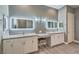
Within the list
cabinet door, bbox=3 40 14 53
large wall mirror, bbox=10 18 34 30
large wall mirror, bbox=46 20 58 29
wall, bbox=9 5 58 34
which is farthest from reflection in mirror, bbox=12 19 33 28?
large wall mirror, bbox=46 20 58 29

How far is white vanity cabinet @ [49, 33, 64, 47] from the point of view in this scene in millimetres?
3738

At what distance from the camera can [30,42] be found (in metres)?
2.83

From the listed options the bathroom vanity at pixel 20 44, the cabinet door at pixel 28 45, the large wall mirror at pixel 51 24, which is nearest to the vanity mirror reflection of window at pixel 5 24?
the bathroom vanity at pixel 20 44

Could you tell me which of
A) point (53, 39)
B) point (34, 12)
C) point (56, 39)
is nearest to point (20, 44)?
point (34, 12)

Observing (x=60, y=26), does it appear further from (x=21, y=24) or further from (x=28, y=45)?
(x=28, y=45)

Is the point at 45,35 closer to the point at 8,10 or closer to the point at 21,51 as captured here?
the point at 21,51

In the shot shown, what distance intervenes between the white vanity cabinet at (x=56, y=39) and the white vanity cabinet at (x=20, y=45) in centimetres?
104

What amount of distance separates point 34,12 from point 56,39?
173 cm

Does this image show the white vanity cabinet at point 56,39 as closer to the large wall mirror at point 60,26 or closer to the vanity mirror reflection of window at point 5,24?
the large wall mirror at point 60,26

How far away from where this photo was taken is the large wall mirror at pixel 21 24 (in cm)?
298

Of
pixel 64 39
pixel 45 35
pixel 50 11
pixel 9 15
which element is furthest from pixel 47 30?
pixel 9 15

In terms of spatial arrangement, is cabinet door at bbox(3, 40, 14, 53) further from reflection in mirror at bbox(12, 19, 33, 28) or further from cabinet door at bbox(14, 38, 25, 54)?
reflection in mirror at bbox(12, 19, 33, 28)

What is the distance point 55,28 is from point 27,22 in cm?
165

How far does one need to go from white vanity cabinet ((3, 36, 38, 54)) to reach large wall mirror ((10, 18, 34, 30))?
615 mm
